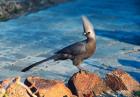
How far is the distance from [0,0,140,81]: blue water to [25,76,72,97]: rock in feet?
7.93

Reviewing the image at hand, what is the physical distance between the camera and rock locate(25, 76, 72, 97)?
8570 mm

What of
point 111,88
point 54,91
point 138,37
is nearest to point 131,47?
point 138,37

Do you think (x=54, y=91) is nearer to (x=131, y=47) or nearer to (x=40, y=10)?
(x=131, y=47)

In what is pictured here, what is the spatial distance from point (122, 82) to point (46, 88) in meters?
1.64

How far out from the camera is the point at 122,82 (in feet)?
31.4

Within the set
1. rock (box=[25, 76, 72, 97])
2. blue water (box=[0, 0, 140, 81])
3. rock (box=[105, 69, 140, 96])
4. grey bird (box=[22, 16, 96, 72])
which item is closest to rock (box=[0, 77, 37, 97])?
rock (box=[25, 76, 72, 97])

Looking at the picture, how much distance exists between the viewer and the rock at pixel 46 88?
857 centimetres

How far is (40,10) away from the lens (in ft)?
69.5

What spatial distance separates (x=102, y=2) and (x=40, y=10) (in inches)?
127

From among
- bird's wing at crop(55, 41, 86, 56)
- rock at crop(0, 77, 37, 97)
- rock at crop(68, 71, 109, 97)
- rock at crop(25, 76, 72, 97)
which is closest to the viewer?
rock at crop(0, 77, 37, 97)

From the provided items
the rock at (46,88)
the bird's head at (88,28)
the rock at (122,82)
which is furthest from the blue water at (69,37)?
the bird's head at (88,28)

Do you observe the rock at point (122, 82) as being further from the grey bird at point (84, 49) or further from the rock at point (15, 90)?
the rock at point (15, 90)

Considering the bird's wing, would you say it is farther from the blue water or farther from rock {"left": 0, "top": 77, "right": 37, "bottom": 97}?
the blue water

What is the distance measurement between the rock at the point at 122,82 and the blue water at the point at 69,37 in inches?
61.9
